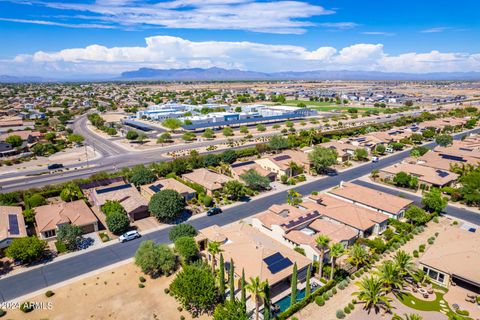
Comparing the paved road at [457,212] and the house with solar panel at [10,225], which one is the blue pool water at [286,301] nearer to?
the paved road at [457,212]

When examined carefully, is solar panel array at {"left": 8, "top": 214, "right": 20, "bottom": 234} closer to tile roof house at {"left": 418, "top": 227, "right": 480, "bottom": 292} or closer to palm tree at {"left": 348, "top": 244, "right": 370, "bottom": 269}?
palm tree at {"left": 348, "top": 244, "right": 370, "bottom": 269}

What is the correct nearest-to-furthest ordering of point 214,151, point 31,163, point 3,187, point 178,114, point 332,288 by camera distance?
point 332,288 < point 3,187 < point 31,163 < point 214,151 < point 178,114

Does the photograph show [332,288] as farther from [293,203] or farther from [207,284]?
[293,203]

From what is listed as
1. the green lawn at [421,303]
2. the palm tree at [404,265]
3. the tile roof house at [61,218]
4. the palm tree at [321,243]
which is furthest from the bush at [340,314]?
the tile roof house at [61,218]

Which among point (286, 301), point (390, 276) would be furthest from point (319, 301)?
point (390, 276)

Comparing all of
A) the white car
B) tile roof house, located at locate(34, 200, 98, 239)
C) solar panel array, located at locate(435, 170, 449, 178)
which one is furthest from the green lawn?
tile roof house, located at locate(34, 200, 98, 239)

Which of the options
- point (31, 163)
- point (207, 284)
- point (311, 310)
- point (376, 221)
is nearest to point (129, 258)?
point (207, 284)
